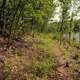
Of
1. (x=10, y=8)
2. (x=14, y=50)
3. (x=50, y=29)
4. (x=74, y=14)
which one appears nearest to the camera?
(x=14, y=50)

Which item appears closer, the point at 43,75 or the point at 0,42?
the point at 43,75

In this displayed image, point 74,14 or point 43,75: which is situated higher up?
point 74,14

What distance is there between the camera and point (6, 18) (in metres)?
22.5

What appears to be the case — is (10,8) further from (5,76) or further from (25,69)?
(5,76)

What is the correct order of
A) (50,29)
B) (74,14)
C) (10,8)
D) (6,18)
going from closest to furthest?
(10,8)
(6,18)
(74,14)
(50,29)

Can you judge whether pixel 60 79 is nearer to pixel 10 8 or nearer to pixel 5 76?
pixel 5 76

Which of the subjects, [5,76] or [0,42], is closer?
[5,76]

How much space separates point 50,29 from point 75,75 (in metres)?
47.4

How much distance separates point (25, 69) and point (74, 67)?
5.66m

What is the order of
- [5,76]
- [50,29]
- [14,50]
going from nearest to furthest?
[5,76] → [14,50] → [50,29]

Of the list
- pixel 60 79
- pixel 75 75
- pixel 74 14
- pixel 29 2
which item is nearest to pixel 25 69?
pixel 60 79

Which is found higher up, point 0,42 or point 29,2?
point 29,2

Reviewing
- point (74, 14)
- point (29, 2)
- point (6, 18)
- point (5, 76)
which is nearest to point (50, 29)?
point (74, 14)

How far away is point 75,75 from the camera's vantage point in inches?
651
